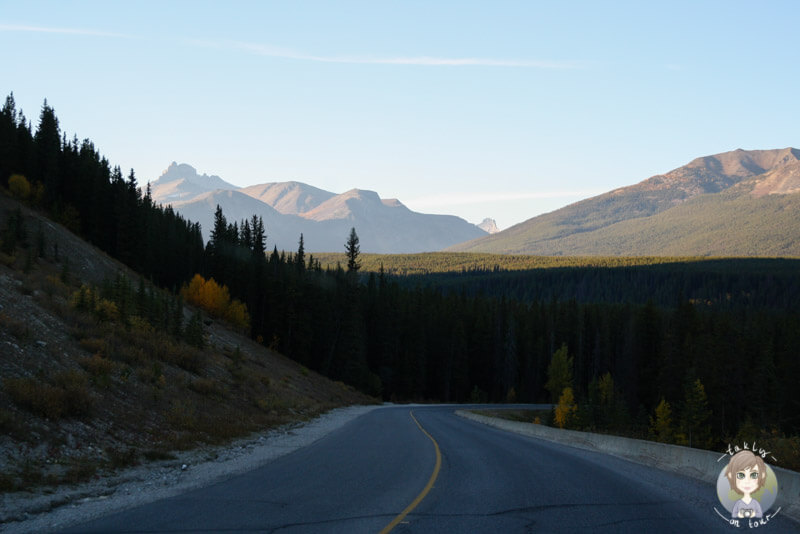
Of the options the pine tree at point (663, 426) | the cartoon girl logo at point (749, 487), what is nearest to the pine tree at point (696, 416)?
the pine tree at point (663, 426)

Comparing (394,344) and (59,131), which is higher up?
(59,131)

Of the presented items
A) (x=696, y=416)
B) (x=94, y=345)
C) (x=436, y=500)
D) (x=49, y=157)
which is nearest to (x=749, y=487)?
(x=436, y=500)

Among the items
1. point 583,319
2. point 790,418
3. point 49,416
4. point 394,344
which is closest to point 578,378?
point 583,319

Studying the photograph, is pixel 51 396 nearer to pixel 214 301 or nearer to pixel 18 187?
pixel 18 187

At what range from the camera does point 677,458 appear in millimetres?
14867

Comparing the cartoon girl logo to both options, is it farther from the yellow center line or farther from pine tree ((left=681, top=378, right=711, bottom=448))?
pine tree ((left=681, top=378, right=711, bottom=448))

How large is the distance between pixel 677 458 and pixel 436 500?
7.64 m

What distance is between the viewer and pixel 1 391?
13.1m

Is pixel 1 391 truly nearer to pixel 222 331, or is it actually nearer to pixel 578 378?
pixel 222 331

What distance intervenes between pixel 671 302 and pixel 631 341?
93081mm

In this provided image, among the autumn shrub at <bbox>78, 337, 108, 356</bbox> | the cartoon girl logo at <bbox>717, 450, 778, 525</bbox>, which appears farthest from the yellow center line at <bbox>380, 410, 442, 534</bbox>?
the autumn shrub at <bbox>78, 337, 108, 356</bbox>

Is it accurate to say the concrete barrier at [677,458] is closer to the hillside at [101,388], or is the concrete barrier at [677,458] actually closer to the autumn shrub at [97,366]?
the hillside at [101,388]

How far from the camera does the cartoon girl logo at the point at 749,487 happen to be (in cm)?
989

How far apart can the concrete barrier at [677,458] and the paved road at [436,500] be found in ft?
1.47
